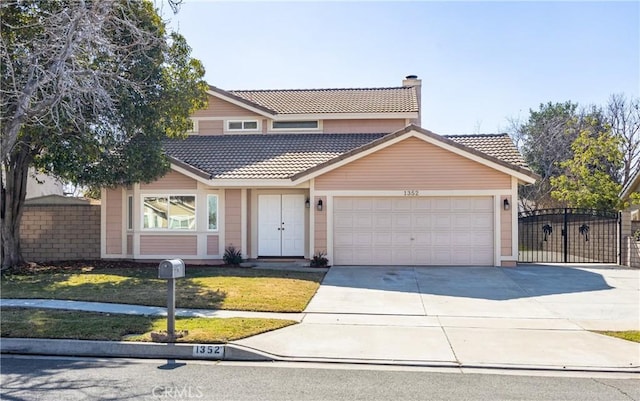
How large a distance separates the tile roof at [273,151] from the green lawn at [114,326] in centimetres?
829

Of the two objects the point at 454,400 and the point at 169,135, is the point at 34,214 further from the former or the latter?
the point at 454,400

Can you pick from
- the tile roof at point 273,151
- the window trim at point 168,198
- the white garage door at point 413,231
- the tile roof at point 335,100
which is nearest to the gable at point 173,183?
the window trim at point 168,198

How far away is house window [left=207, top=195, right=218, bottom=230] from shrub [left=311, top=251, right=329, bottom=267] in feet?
11.6

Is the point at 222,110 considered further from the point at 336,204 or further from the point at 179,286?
the point at 179,286

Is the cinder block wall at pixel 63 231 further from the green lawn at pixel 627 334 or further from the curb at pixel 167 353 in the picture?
the green lawn at pixel 627 334

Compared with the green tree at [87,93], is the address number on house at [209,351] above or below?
below

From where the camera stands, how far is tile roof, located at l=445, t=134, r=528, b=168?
17.2 metres

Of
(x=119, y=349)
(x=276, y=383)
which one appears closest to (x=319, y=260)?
(x=119, y=349)

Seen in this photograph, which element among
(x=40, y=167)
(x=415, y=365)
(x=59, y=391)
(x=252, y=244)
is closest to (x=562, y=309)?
(x=415, y=365)

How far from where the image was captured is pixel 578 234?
18672mm

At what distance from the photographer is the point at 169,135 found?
652 inches

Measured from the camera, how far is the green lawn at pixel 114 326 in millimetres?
7941

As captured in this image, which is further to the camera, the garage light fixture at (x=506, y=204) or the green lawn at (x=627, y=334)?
the garage light fixture at (x=506, y=204)

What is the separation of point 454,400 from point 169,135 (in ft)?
43.2
